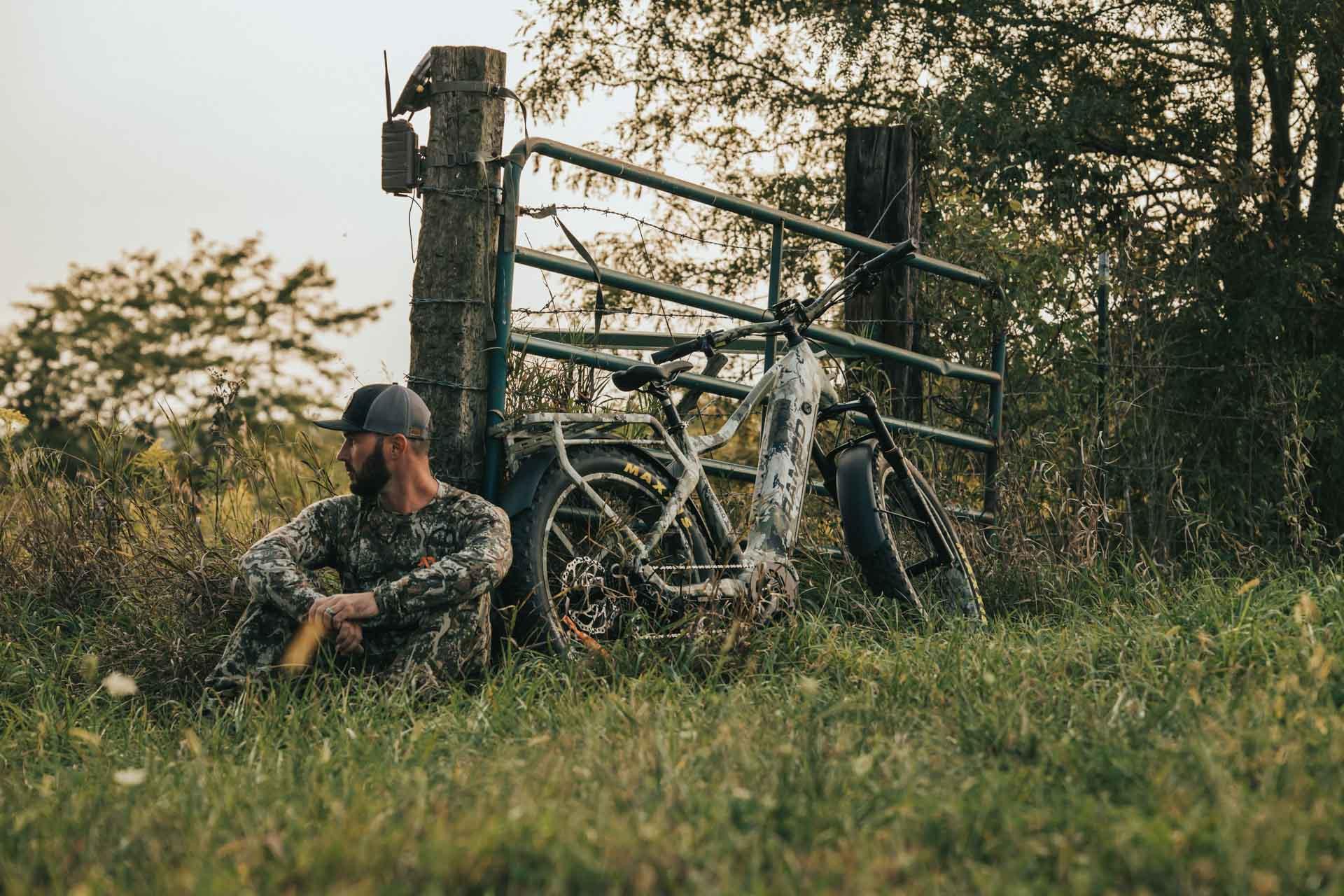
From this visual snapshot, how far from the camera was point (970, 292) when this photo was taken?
22.7 ft

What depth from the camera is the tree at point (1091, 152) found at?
7617 mm

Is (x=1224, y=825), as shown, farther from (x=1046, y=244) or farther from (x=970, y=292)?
(x=1046, y=244)

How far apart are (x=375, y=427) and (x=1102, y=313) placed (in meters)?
4.68

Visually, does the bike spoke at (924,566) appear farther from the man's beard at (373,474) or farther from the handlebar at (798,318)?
the man's beard at (373,474)

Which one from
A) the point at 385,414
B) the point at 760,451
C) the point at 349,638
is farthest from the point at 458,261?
the point at 349,638

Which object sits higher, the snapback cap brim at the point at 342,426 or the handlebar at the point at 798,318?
the handlebar at the point at 798,318

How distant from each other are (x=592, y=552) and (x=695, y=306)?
1.32m

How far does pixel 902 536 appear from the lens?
5.65 metres

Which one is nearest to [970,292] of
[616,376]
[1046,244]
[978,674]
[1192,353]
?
[1046,244]

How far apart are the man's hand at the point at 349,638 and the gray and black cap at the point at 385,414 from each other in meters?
0.60

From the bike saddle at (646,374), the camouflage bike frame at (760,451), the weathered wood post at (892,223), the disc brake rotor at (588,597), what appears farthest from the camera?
the weathered wood post at (892,223)

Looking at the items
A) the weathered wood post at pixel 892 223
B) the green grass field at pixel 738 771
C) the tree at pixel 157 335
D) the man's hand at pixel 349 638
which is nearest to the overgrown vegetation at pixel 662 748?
the green grass field at pixel 738 771

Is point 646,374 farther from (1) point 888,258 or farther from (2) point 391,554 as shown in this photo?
(1) point 888,258

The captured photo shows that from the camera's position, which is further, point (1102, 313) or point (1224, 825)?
point (1102, 313)
